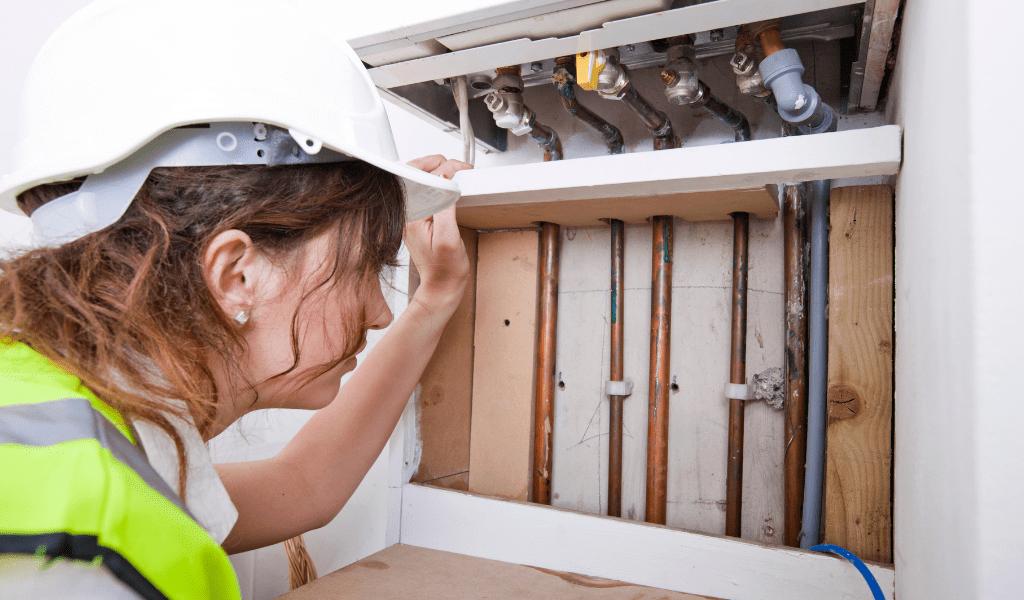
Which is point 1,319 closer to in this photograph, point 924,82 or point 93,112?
point 93,112

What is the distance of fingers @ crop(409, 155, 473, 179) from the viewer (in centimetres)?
86

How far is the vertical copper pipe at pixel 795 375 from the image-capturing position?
90 centimetres

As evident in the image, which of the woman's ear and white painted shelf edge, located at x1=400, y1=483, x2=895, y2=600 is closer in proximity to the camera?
the woman's ear

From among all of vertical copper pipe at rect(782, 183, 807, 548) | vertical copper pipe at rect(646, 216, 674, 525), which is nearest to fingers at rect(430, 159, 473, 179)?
vertical copper pipe at rect(646, 216, 674, 525)

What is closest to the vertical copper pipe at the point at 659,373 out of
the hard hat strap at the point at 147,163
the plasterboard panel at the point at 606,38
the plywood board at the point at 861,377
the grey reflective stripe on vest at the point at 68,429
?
the plywood board at the point at 861,377

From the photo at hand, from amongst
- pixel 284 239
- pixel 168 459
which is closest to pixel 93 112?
pixel 284 239

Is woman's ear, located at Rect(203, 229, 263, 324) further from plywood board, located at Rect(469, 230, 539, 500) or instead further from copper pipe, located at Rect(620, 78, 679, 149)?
plywood board, located at Rect(469, 230, 539, 500)

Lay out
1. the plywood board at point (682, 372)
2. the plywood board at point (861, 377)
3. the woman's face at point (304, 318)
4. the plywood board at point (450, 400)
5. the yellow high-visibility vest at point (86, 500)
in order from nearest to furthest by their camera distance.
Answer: the yellow high-visibility vest at point (86, 500) < the woman's face at point (304, 318) < the plywood board at point (861, 377) < the plywood board at point (682, 372) < the plywood board at point (450, 400)

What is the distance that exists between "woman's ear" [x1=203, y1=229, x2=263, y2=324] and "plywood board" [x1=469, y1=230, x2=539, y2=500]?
0.68 metres

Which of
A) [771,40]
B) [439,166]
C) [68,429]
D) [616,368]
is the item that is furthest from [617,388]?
[68,429]

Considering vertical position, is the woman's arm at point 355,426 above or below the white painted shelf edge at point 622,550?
above

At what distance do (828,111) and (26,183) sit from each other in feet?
2.87

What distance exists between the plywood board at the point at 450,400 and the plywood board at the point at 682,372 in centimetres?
18

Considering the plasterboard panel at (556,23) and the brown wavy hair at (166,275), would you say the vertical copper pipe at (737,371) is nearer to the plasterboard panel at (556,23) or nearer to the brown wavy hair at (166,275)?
the plasterboard panel at (556,23)
